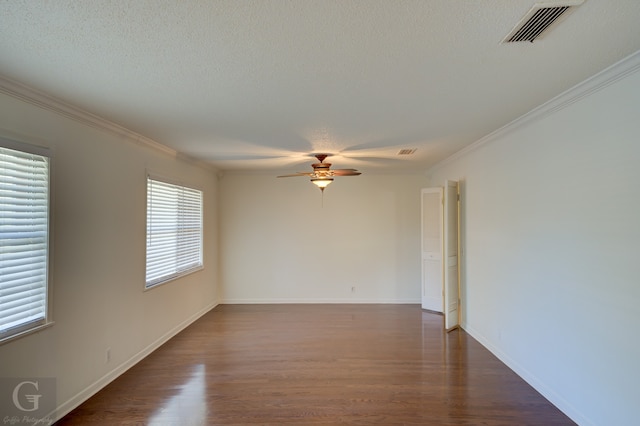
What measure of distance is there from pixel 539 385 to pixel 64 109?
4777 millimetres

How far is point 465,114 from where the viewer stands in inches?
112

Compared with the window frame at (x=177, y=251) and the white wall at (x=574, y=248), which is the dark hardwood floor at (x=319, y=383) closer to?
the white wall at (x=574, y=248)

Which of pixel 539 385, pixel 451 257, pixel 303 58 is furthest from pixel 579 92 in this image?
pixel 451 257

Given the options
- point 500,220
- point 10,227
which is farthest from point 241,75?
point 500,220

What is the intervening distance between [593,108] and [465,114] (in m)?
0.89

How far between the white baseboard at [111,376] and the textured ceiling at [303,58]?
2.47m

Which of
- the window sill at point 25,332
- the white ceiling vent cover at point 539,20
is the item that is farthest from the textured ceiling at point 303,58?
the window sill at point 25,332

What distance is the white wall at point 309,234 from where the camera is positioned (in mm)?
6105

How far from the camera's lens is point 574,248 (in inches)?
97.0

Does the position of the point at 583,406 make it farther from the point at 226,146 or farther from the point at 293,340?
the point at 226,146

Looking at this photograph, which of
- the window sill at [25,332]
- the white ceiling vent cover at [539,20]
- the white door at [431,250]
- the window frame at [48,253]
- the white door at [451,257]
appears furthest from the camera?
the white door at [431,250]

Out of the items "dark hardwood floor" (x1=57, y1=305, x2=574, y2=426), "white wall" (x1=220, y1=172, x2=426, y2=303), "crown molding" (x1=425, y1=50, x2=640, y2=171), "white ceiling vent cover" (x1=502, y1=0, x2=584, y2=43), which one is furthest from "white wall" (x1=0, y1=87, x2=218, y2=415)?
"crown molding" (x1=425, y1=50, x2=640, y2=171)

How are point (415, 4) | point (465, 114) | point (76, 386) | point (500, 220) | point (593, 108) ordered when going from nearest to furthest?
point (415, 4)
point (593, 108)
point (76, 386)
point (465, 114)
point (500, 220)

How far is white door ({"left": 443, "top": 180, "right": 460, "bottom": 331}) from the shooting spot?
14.7 ft
